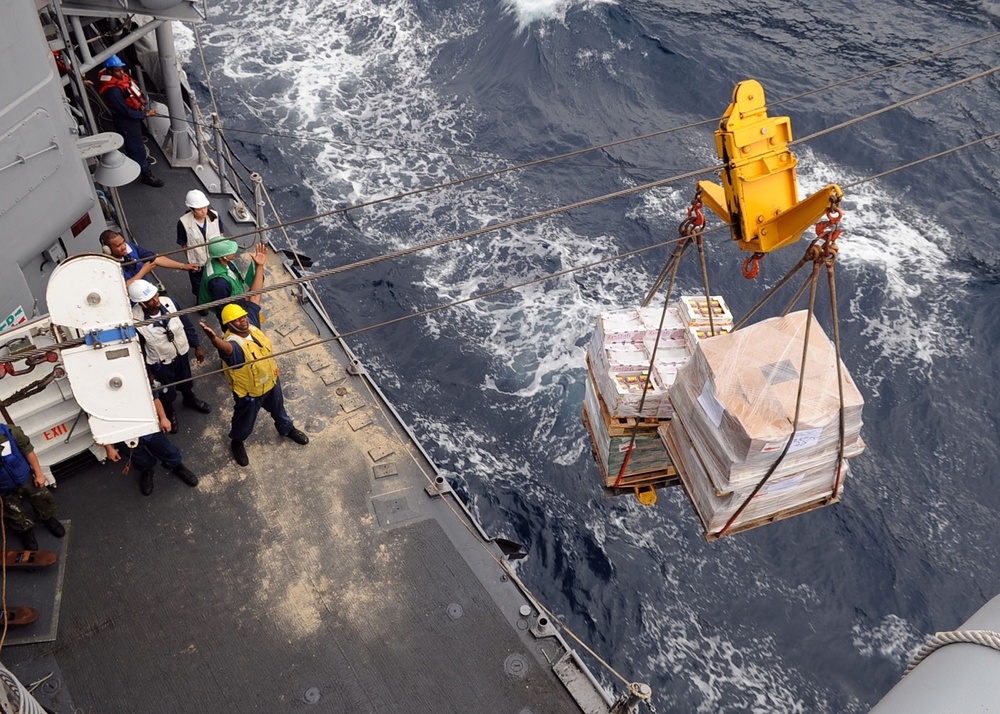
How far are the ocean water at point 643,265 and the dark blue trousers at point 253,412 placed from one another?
12.1 feet

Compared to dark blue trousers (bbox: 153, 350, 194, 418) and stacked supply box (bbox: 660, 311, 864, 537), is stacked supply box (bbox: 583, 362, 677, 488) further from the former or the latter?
dark blue trousers (bbox: 153, 350, 194, 418)

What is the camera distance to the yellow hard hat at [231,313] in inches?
371

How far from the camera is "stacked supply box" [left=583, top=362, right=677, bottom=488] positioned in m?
8.52

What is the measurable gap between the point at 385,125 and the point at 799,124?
1006 centimetres

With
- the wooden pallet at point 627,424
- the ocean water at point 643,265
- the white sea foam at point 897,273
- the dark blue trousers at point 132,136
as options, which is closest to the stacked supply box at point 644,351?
the wooden pallet at point 627,424

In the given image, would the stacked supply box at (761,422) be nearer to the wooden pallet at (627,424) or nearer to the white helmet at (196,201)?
the wooden pallet at (627,424)

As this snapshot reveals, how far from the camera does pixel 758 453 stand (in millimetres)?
6980

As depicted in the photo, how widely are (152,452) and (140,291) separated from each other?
196 cm

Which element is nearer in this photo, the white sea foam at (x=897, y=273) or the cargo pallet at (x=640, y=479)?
the cargo pallet at (x=640, y=479)

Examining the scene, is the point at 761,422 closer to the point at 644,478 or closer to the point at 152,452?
the point at 644,478

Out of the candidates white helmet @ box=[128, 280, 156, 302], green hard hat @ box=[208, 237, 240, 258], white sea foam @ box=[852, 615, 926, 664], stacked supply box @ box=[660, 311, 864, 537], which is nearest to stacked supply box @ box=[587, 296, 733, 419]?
stacked supply box @ box=[660, 311, 864, 537]

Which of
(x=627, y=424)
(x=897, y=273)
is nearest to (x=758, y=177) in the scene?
(x=627, y=424)

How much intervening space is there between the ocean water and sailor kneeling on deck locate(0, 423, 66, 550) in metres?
5.89

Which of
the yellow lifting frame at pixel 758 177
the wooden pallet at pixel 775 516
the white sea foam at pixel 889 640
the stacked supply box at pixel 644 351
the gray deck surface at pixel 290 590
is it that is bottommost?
the white sea foam at pixel 889 640
